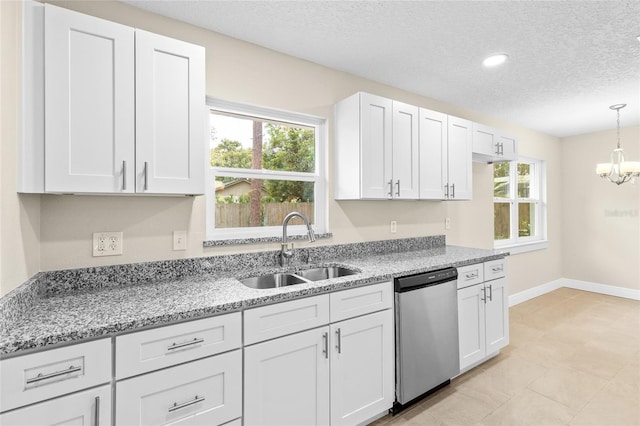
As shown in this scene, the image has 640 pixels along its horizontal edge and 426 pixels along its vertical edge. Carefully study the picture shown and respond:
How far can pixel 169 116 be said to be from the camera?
168cm

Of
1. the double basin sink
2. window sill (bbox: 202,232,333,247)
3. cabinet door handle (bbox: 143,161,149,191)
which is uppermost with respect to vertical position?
cabinet door handle (bbox: 143,161,149,191)

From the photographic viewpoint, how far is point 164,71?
65.4 inches

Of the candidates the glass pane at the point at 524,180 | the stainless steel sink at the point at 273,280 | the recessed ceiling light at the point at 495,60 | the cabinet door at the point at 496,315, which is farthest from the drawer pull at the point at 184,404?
the glass pane at the point at 524,180

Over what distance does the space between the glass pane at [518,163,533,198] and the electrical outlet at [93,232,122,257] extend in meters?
5.16

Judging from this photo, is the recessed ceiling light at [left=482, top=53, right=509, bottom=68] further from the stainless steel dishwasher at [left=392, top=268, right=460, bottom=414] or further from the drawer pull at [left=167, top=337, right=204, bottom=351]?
the drawer pull at [left=167, top=337, right=204, bottom=351]

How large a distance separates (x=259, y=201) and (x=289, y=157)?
1.43ft

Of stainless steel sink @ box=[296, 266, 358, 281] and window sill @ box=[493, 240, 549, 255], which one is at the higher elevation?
stainless steel sink @ box=[296, 266, 358, 281]

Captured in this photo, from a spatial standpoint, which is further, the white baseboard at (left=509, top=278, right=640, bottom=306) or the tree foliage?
the white baseboard at (left=509, top=278, right=640, bottom=306)

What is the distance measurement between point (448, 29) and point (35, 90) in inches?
89.6

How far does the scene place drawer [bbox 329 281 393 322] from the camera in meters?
1.81

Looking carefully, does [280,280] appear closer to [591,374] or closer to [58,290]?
[58,290]

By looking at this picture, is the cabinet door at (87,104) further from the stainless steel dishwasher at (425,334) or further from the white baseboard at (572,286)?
the white baseboard at (572,286)

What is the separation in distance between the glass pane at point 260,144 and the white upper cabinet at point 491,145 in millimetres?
1756

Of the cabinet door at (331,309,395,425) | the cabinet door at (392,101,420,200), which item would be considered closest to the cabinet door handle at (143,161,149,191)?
the cabinet door at (331,309,395,425)
